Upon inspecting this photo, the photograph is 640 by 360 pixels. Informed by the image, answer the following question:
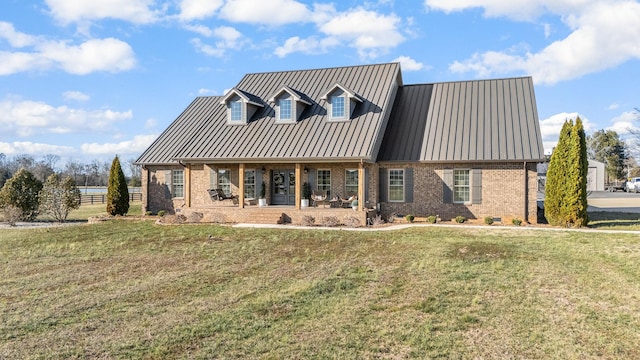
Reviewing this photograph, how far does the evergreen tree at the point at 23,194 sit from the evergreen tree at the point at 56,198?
36cm

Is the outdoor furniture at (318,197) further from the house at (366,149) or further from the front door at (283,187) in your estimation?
the front door at (283,187)

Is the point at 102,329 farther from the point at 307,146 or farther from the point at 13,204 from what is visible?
the point at 13,204

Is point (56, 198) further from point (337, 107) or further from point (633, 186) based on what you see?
point (633, 186)

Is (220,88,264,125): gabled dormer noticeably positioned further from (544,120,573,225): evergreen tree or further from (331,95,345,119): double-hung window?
(544,120,573,225): evergreen tree

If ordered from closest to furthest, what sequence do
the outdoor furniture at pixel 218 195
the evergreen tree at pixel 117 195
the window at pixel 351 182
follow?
the window at pixel 351 182, the outdoor furniture at pixel 218 195, the evergreen tree at pixel 117 195

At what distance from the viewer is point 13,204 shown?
22.5 metres

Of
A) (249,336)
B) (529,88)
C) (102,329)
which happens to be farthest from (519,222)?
(102,329)

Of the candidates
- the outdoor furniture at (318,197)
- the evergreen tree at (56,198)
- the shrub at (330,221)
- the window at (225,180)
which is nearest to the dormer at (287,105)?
A: the outdoor furniture at (318,197)

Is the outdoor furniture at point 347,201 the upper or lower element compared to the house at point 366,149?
lower

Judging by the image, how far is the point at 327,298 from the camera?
27.7ft

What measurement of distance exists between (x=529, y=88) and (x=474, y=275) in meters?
15.9

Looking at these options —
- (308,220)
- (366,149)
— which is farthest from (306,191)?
(366,149)

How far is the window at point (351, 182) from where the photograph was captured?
21.0 m

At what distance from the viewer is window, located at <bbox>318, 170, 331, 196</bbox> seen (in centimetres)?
2150
